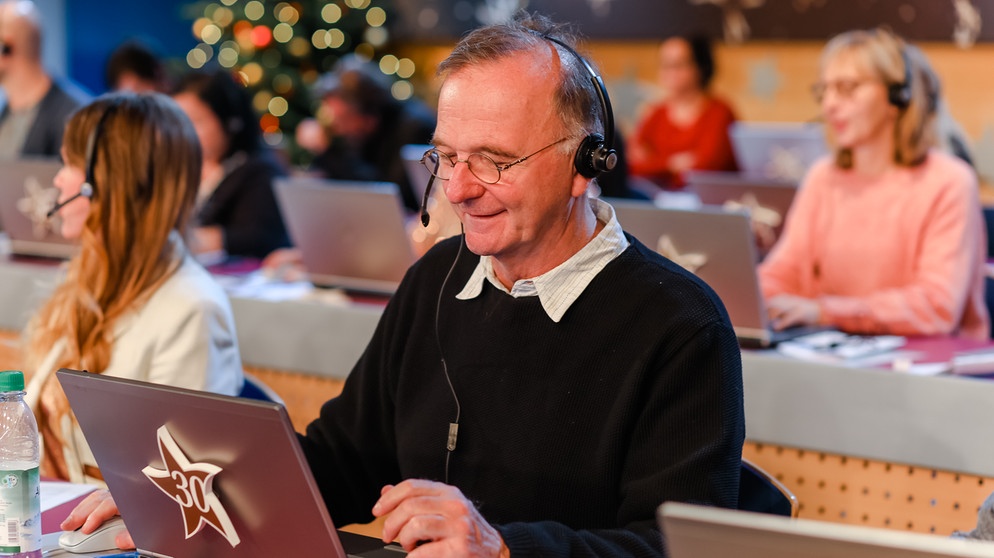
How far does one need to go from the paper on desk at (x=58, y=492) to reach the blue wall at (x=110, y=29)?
19.5 feet

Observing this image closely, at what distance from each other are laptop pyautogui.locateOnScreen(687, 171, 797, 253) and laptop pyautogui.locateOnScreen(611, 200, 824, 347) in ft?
2.95

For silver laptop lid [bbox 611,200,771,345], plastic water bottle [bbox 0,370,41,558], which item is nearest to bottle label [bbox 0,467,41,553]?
plastic water bottle [bbox 0,370,41,558]

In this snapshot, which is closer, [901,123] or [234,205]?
[901,123]

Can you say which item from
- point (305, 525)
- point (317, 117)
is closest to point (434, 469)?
point (305, 525)

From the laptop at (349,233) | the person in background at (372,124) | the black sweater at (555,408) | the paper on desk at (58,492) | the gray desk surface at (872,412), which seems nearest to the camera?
the black sweater at (555,408)

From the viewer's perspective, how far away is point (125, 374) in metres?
1.95

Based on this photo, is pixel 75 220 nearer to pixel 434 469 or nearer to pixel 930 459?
pixel 434 469

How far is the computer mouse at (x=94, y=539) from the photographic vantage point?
53.7 inches

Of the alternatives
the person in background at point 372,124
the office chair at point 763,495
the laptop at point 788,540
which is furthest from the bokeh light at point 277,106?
the laptop at point 788,540

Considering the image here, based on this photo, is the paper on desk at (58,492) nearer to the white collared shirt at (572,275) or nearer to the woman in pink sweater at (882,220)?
the white collared shirt at (572,275)

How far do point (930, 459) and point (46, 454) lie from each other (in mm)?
1580

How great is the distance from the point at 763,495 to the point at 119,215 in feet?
3.89

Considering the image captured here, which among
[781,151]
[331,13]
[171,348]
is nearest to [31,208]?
[171,348]

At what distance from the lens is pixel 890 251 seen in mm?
2832
